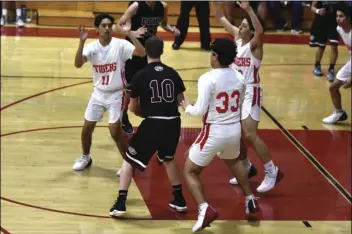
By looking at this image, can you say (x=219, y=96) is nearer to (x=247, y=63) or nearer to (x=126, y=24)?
(x=247, y=63)

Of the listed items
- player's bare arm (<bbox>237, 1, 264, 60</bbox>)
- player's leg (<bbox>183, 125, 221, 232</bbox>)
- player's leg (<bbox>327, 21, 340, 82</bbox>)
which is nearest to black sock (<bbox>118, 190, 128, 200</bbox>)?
player's leg (<bbox>183, 125, 221, 232</bbox>)

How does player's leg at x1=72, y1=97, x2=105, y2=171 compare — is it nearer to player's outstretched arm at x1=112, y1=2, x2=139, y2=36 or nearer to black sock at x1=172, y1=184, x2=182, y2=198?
player's outstretched arm at x1=112, y1=2, x2=139, y2=36

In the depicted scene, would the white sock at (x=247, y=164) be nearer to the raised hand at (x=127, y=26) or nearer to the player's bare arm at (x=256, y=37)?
the player's bare arm at (x=256, y=37)

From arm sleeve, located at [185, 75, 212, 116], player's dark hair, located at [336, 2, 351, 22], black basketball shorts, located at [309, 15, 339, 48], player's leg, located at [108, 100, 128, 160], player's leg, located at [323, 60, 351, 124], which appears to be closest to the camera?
arm sleeve, located at [185, 75, 212, 116]

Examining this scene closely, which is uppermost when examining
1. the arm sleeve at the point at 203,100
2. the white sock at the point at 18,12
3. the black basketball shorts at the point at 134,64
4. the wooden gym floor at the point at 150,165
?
the arm sleeve at the point at 203,100

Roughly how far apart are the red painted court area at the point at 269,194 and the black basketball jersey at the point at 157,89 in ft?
3.80

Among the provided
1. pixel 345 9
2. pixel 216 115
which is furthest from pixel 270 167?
pixel 345 9

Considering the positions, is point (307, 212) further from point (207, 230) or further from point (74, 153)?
point (74, 153)

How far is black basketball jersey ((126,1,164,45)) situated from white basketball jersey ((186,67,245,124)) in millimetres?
2267

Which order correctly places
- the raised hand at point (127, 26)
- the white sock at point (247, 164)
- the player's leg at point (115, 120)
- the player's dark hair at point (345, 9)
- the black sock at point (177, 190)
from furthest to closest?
the player's dark hair at point (345, 9)
the white sock at point (247, 164)
the player's leg at point (115, 120)
the raised hand at point (127, 26)
the black sock at point (177, 190)

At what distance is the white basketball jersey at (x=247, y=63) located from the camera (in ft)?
27.3

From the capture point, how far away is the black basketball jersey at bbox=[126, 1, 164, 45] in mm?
9430

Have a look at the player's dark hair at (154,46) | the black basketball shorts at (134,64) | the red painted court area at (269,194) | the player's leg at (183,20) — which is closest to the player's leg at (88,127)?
the red painted court area at (269,194)

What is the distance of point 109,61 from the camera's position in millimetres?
8594
